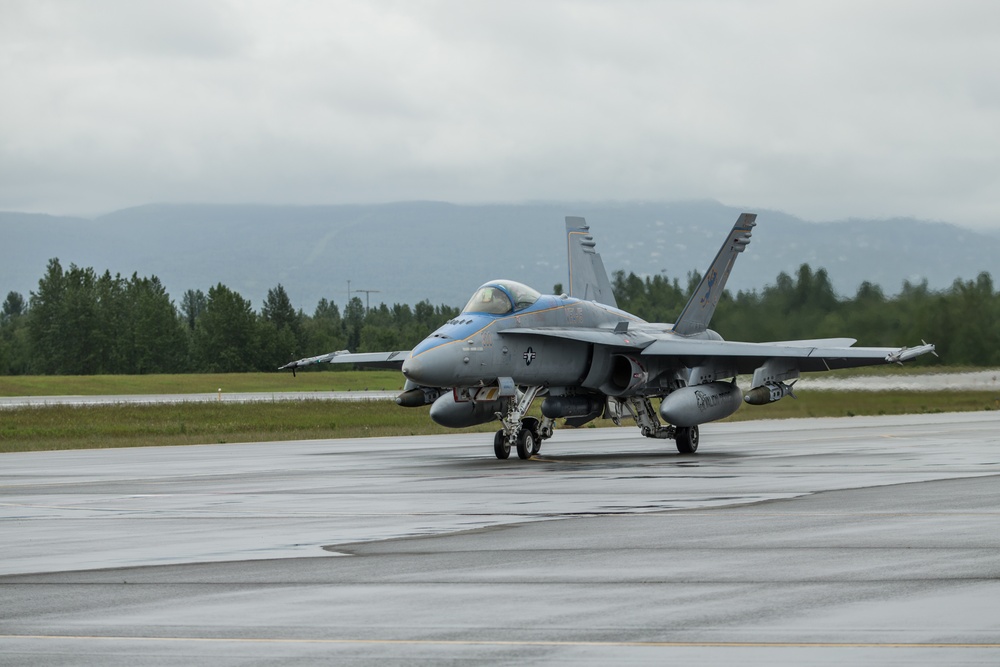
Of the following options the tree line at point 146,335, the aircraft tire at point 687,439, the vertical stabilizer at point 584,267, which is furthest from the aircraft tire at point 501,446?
the tree line at point 146,335

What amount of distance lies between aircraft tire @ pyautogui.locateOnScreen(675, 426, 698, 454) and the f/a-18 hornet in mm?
23

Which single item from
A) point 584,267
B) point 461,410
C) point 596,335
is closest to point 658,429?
point 596,335

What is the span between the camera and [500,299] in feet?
78.7

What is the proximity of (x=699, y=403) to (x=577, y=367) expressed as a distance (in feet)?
7.96

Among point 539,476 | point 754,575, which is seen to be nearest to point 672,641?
point 754,575

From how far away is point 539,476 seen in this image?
19469mm

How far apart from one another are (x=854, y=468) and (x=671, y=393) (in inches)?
264

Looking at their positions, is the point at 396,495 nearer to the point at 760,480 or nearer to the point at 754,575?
the point at 760,480

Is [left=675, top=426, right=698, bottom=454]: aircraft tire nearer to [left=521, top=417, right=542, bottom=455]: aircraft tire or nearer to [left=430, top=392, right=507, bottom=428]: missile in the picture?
[left=521, top=417, right=542, bottom=455]: aircraft tire

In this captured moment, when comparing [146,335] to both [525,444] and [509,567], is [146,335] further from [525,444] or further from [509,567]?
[509,567]

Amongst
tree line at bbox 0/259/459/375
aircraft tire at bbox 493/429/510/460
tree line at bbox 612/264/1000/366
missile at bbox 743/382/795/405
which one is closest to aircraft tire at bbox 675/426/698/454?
missile at bbox 743/382/795/405

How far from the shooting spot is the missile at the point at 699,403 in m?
24.3

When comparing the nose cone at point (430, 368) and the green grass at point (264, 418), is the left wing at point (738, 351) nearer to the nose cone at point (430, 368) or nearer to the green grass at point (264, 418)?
the nose cone at point (430, 368)

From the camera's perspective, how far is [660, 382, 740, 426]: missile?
24.3 m
